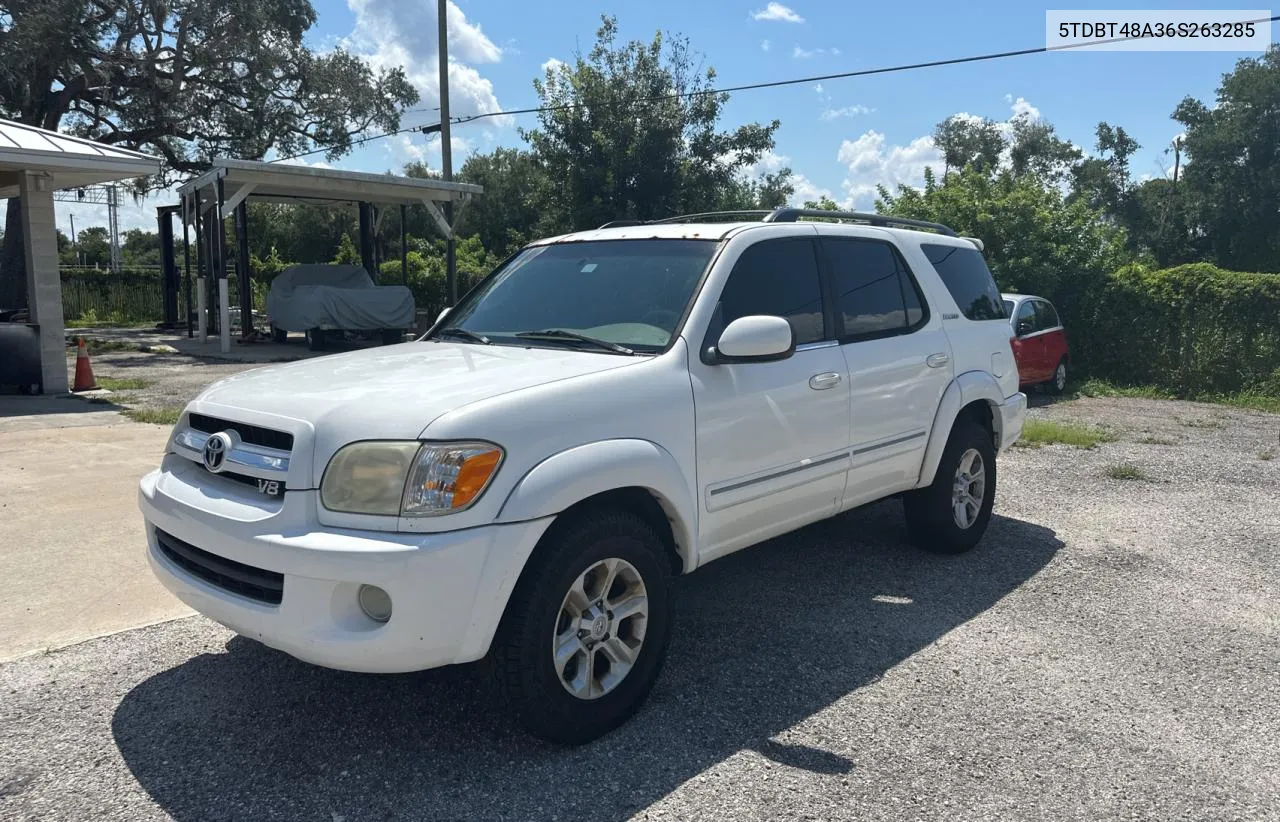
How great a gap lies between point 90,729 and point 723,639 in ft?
8.55

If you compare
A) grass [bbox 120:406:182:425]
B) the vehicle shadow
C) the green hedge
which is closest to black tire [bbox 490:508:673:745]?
the vehicle shadow

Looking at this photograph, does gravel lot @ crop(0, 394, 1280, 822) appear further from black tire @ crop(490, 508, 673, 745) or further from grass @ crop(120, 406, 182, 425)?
grass @ crop(120, 406, 182, 425)

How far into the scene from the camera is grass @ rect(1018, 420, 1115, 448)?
9.98 meters

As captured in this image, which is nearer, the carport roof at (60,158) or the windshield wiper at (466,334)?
the windshield wiper at (466,334)

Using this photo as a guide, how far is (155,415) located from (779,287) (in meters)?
8.57

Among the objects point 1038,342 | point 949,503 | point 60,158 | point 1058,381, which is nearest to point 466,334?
point 949,503

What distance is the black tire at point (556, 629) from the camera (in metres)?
3.16

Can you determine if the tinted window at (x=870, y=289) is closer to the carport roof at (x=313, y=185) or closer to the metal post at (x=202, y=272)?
the carport roof at (x=313, y=185)

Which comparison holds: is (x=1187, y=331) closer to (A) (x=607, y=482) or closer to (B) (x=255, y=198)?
(A) (x=607, y=482)

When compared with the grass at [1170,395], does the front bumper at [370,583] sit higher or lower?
higher

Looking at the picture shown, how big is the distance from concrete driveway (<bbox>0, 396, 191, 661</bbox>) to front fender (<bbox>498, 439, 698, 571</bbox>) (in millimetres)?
2590

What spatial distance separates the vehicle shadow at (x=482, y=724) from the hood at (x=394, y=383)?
1.16 meters

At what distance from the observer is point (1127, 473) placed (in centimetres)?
838

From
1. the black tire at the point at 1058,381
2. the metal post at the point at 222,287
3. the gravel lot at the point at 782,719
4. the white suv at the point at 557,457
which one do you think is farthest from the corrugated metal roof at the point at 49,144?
the black tire at the point at 1058,381
